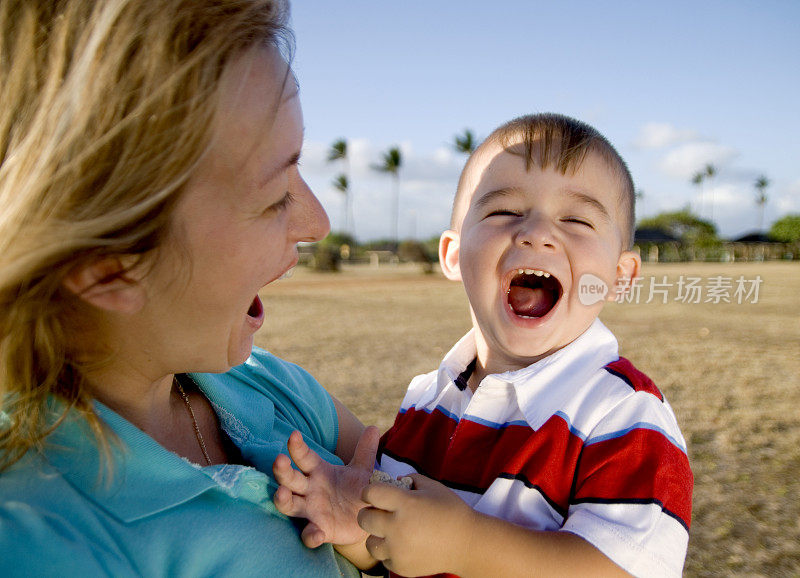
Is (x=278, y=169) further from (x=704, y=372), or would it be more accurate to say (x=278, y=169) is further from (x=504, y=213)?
(x=704, y=372)

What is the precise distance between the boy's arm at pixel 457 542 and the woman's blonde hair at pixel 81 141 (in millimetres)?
642

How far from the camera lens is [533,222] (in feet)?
6.00

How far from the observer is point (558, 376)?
1694mm

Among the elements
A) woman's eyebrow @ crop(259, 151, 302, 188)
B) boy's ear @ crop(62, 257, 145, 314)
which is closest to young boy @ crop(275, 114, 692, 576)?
boy's ear @ crop(62, 257, 145, 314)

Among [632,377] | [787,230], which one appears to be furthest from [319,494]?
[787,230]

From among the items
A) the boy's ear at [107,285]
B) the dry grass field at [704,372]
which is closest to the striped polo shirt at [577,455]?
the boy's ear at [107,285]

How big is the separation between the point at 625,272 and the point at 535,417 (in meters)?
0.70

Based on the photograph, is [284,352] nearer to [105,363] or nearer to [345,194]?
[105,363]

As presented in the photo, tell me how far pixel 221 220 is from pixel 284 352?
7.90 meters

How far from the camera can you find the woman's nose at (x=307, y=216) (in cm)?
149

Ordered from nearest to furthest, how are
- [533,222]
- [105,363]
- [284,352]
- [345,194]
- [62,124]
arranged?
[62,124] < [105,363] < [533,222] < [284,352] < [345,194]

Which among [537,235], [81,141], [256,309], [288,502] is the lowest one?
[288,502]

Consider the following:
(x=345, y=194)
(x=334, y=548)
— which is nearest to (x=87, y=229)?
(x=334, y=548)

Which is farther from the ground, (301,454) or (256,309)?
(256,309)
